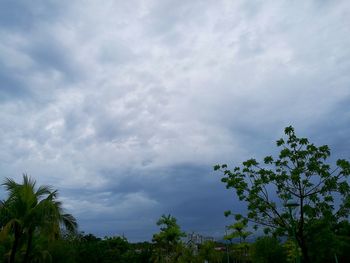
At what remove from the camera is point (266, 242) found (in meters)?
31.0

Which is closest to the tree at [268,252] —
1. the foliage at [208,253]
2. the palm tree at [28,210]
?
the foliage at [208,253]

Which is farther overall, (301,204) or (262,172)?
(262,172)

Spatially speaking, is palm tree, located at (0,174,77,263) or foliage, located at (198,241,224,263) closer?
palm tree, located at (0,174,77,263)

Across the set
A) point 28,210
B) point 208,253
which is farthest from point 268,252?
point 28,210

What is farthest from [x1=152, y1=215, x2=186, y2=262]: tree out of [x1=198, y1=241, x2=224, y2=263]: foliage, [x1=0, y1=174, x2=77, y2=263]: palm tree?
[x1=0, y1=174, x2=77, y2=263]: palm tree

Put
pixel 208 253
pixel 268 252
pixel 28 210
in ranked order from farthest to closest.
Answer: pixel 208 253 < pixel 268 252 < pixel 28 210

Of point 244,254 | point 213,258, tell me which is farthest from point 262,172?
point 244,254

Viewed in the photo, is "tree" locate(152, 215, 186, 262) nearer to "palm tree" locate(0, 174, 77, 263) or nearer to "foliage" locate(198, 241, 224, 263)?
"foliage" locate(198, 241, 224, 263)

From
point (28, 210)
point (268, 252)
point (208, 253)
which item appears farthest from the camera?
point (208, 253)

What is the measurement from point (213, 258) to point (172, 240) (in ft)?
12.7

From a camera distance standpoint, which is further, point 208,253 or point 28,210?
point 208,253

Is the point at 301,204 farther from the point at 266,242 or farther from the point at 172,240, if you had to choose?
the point at 172,240

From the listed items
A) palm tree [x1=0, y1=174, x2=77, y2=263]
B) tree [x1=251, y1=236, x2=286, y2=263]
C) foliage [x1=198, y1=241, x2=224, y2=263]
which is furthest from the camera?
foliage [x1=198, y1=241, x2=224, y2=263]

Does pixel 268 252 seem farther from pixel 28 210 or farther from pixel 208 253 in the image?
pixel 28 210
